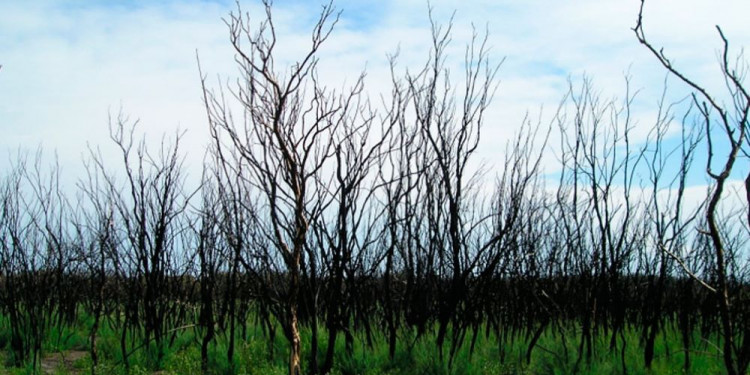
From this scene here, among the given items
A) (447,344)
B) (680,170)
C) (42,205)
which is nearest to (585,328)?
(447,344)

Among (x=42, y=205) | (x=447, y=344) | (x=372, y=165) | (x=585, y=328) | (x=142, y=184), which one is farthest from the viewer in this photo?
(x=42, y=205)

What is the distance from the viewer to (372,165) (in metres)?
5.98

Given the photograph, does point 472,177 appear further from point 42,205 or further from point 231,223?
point 42,205

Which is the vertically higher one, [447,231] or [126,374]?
[447,231]

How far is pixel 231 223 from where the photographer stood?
7285 millimetres

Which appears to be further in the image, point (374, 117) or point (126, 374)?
point (126, 374)

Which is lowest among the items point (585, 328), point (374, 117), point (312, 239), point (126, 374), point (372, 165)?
point (126, 374)

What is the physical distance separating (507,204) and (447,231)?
0.86m

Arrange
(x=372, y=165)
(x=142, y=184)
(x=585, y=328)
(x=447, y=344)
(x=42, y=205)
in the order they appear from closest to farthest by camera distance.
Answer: (x=372, y=165) → (x=585, y=328) → (x=447, y=344) → (x=142, y=184) → (x=42, y=205)

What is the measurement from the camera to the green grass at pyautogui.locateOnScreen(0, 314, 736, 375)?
6340 mm

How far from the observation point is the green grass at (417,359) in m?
6.34

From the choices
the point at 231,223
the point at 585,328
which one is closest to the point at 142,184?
the point at 231,223

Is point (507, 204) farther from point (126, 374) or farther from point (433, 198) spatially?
point (126, 374)

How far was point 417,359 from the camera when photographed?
6.53m
